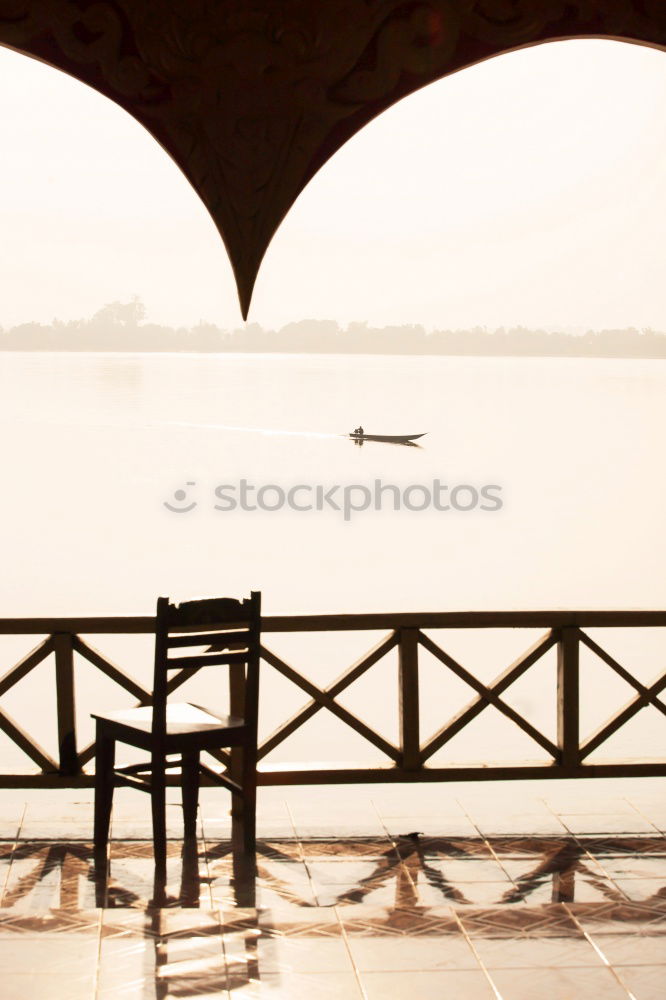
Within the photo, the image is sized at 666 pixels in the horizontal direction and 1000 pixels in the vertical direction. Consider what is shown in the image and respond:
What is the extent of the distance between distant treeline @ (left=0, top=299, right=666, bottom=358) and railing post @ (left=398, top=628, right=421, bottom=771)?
5905 millimetres

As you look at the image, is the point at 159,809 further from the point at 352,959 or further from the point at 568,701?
the point at 568,701

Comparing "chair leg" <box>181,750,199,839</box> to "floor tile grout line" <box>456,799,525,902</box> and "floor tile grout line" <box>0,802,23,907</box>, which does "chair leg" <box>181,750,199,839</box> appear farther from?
"floor tile grout line" <box>456,799,525,902</box>

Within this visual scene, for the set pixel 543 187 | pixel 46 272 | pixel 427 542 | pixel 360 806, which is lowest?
pixel 427 542

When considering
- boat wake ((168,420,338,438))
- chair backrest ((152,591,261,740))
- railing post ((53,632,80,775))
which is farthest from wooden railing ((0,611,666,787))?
boat wake ((168,420,338,438))

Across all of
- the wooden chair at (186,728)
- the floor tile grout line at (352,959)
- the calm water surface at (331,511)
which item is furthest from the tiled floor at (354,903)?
the calm water surface at (331,511)

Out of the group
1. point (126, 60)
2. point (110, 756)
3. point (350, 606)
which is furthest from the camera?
point (350, 606)

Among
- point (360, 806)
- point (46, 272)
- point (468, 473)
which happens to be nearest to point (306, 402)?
point (468, 473)

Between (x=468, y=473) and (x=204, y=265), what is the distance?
1379cm

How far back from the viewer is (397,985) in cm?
272

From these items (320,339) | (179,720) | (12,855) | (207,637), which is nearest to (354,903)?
(179,720)

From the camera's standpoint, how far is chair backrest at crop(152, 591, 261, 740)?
3.37m

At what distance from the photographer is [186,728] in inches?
136

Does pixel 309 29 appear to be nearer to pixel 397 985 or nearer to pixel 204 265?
pixel 397 985

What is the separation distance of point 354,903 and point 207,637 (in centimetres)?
83
